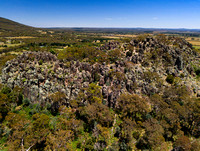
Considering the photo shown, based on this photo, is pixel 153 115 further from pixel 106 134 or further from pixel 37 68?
pixel 37 68

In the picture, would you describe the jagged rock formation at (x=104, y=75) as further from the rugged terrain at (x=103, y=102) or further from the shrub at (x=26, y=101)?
the shrub at (x=26, y=101)

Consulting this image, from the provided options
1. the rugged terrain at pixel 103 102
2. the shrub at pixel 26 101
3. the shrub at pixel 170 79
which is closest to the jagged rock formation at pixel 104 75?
the rugged terrain at pixel 103 102

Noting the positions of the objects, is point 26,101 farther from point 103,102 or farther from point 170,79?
point 170,79

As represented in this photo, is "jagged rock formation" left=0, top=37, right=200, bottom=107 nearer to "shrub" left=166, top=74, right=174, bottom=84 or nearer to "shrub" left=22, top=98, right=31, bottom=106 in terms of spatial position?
"shrub" left=22, top=98, right=31, bottom=106

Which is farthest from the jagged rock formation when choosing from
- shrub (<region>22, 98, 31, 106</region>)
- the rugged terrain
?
shrub (<region>22, 98, 31, 106</region>)

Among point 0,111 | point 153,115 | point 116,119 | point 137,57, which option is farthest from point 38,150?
point 137,57

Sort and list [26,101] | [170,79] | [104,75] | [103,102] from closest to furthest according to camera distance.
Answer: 1. [103,102]
2. [26,101]
3. [104,75]
4. [170,79]

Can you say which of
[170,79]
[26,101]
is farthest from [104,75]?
[170,79]

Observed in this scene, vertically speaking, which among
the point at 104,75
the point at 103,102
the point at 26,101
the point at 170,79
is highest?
the point at 104,75

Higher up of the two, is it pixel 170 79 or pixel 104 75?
pixel 104 75

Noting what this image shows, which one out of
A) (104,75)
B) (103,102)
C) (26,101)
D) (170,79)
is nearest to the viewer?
(103,102)

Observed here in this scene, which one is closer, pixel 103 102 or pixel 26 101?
pixel 103 102
